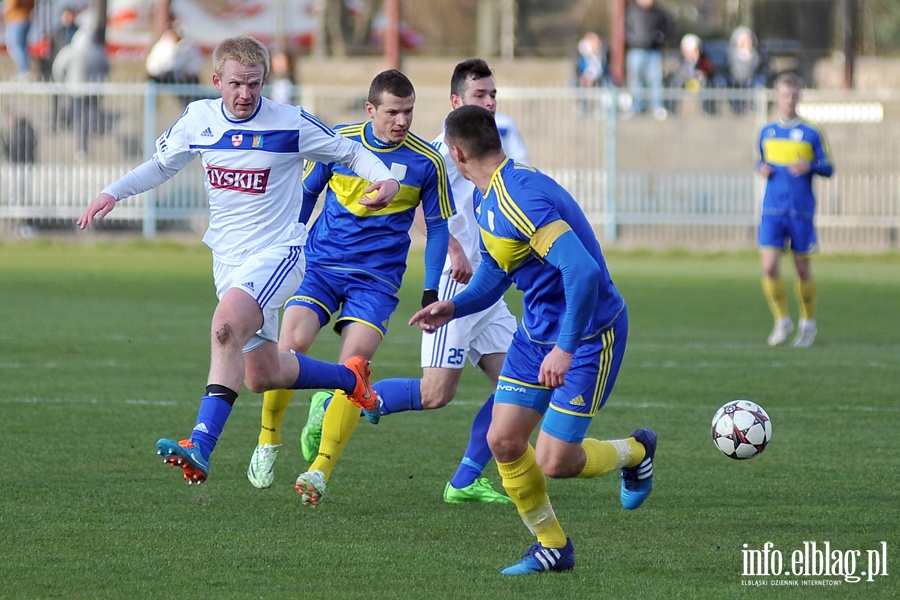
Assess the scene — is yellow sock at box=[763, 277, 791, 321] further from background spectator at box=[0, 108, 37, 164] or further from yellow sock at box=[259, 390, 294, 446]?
background spectator at box=[0, 108, 37, 164]

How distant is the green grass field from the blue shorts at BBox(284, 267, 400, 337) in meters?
0.78

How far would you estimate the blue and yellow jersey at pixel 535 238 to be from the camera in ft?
17.4

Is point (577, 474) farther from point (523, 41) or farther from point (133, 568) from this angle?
point (523, 41)

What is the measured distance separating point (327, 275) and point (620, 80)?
20.6m

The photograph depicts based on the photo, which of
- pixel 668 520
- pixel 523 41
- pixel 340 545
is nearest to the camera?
pixel 340 545

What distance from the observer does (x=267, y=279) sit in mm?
6426

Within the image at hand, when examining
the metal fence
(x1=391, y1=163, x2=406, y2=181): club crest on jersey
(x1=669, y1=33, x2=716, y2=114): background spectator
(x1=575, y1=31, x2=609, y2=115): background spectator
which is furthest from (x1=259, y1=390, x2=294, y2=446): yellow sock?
(x1=575, y1=31, x2=609, y2=115): background spectator

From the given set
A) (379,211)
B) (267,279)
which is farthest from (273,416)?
(379,211)

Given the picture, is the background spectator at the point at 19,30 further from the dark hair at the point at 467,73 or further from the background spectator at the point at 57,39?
the dark hair at the point at 467,73

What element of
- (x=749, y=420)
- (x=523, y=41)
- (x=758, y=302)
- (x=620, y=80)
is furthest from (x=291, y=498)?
(x=523, y=41)

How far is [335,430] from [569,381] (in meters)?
1.50

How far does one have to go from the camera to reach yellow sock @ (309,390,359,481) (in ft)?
22.0

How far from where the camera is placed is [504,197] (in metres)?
5.39

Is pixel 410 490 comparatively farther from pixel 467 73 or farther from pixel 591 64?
pixel 591 64
